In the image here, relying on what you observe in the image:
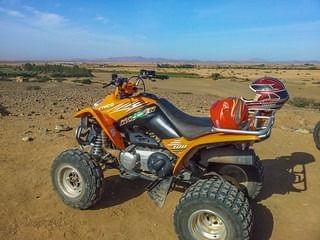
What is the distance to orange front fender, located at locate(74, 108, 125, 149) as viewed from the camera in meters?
5.04

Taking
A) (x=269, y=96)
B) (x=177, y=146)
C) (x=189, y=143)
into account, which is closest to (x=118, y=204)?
(x=177, y=146)

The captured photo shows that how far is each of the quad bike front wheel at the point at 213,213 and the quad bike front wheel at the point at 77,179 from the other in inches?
47.8

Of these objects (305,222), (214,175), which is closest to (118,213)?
(214,175)

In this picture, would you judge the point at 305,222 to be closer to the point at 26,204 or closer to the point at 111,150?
the point at 111,150

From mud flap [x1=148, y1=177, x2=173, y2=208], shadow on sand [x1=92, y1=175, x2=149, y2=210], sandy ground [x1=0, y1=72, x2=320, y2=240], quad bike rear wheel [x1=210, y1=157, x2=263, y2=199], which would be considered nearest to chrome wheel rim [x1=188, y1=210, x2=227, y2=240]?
sandy ground [x1=0, y1=72, x2=320, y2=240]

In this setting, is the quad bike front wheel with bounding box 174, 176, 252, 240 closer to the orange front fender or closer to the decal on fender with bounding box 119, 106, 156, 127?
the decal on fender with bounding box 119, 106, 156, 127

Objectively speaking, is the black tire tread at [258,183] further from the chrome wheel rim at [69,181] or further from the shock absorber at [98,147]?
the chrome wheel rim at [69,181]

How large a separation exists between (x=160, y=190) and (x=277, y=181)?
216 cm

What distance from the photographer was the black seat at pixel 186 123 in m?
4.69

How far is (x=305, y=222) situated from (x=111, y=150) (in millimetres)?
2442

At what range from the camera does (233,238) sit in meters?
4.09

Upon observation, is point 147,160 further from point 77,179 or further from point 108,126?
point 77,179

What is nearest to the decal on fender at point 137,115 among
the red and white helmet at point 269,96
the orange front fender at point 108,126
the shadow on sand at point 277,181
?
the orange front fender at point 108,126

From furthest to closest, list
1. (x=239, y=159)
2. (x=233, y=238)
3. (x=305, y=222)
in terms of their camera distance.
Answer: (x=305, y=222) < (x=239, y=159) < (x=233, y=238)
